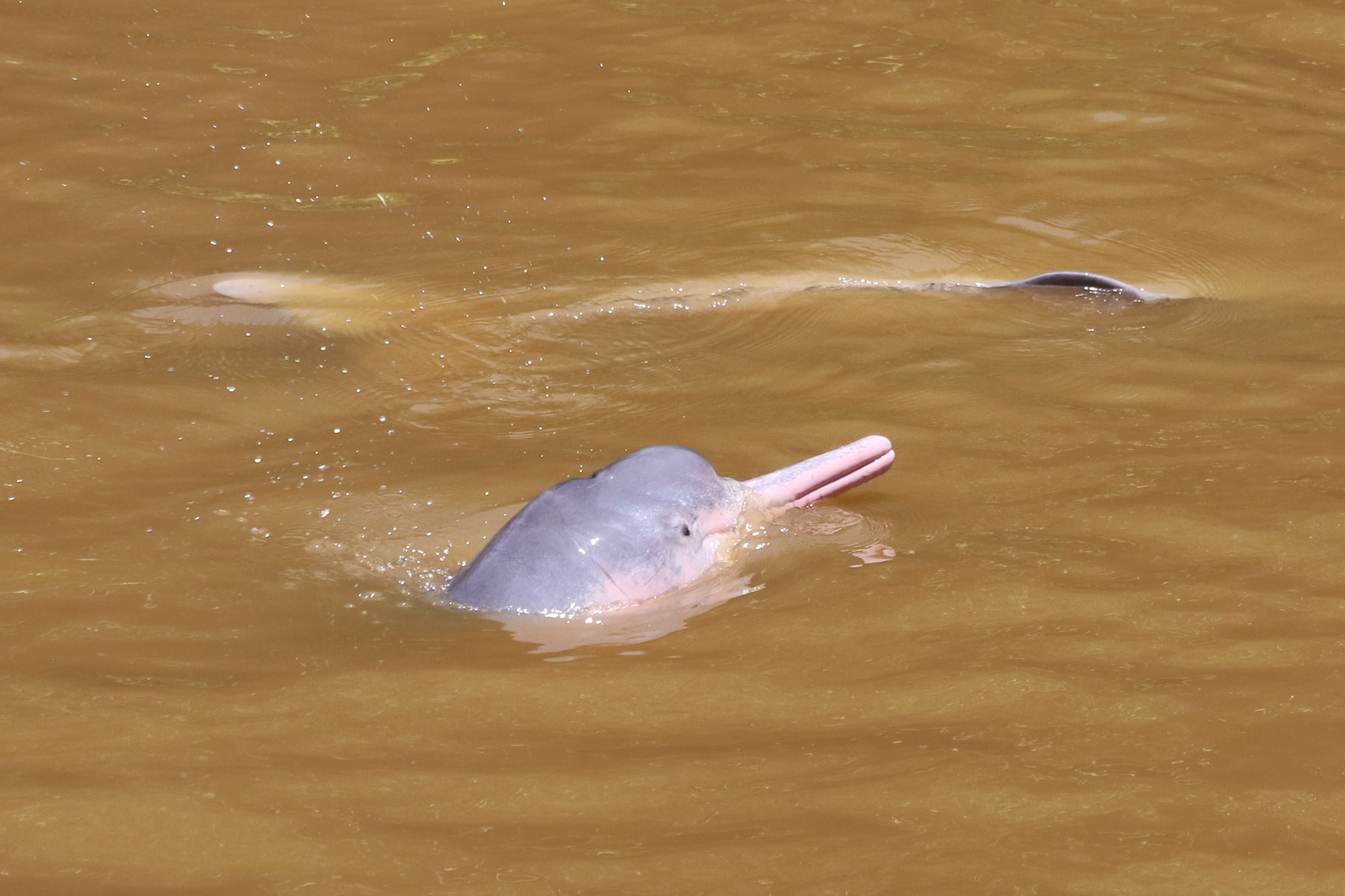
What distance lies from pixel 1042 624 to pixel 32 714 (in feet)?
6.94

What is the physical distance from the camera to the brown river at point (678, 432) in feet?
9.01

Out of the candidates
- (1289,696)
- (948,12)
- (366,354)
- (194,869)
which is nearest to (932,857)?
(1289,696)

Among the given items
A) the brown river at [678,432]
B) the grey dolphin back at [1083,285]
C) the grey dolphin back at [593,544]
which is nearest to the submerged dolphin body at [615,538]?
the grey dolphin back at [593,544]

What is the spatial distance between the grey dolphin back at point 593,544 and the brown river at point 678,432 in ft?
0.47

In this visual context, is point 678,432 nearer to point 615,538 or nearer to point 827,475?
point 827,475

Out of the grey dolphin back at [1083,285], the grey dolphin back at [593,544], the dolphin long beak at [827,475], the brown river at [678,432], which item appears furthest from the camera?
the grey dolphin back at [1083,285]

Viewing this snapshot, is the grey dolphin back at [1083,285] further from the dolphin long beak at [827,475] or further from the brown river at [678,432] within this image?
the dolphin long beak at [827,475]

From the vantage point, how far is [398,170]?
7.53m

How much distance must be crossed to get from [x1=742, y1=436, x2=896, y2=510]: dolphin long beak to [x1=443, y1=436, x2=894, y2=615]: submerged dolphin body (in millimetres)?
15

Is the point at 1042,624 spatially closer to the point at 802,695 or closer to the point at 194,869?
the point at 802,695

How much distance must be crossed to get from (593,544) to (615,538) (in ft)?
0.20

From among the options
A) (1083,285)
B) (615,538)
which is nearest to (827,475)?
(615,538)

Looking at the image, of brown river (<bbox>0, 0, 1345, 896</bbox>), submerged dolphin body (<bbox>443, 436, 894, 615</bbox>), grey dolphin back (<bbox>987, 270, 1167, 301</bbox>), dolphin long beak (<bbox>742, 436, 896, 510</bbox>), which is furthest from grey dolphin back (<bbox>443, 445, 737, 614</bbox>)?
grey dolphin back (<bbox>987, 270, 1167, 301</bbox>)

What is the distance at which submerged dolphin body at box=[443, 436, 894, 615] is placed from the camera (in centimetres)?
371
